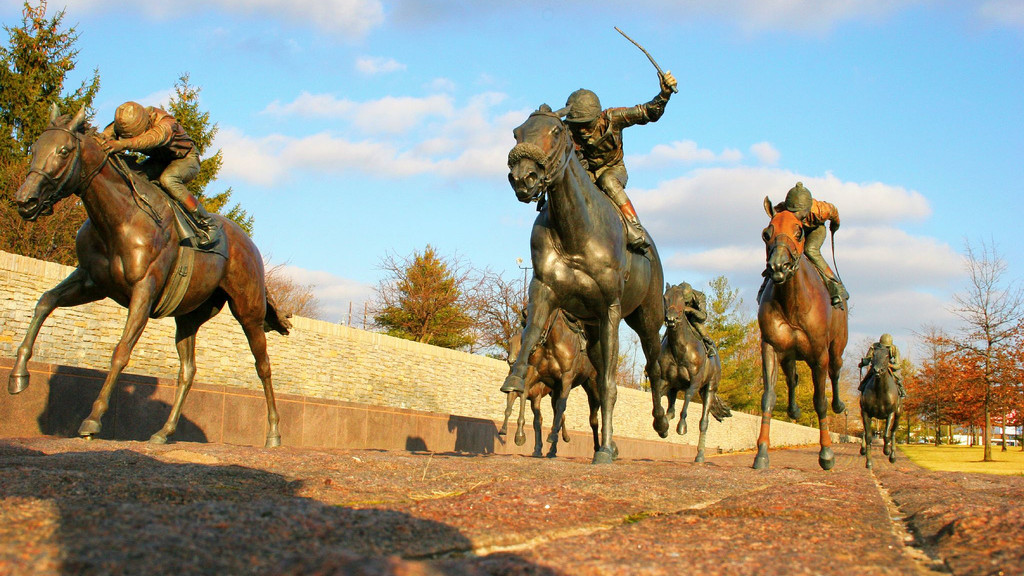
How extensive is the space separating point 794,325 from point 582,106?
→ 434 cm

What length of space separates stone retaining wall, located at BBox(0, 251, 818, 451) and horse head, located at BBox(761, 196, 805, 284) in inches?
331

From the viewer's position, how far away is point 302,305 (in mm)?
68500

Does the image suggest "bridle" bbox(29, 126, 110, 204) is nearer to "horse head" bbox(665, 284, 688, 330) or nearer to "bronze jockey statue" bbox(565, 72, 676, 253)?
"bronze jockey statue" bbox(565, 72, 676, 253)

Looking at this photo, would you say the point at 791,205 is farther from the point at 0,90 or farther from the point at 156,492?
the point at 0,90

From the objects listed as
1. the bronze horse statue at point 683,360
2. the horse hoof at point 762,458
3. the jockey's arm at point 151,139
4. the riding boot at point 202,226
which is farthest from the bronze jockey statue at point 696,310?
the jockey's arm at point 151,139

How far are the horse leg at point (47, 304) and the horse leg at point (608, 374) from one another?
469 cm

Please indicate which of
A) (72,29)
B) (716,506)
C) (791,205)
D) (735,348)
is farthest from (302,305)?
(716,506)

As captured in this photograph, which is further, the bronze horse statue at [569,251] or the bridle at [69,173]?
the bridle at [69,173]

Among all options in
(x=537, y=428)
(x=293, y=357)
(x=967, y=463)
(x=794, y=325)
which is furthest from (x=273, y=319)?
(x=967, y=463)

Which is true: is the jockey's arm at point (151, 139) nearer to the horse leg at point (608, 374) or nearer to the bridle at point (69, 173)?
the bridle at point (69, 173)

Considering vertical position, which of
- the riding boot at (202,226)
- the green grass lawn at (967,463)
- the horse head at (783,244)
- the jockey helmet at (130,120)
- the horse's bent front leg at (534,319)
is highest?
the jockey helmet at (130,120)

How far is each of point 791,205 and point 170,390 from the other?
8.74 meters

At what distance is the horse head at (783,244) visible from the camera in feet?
30.8

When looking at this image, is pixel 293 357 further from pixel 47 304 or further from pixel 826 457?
pixel 826 457
